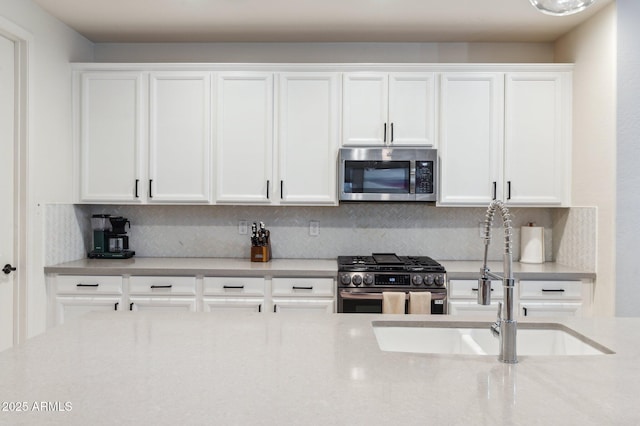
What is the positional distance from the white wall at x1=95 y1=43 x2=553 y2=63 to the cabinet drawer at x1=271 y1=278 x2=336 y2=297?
1.83 meters

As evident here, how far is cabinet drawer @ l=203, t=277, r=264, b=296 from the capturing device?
3.27 m

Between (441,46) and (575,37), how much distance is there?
98 cm

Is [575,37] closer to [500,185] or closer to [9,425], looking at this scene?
[500,185]

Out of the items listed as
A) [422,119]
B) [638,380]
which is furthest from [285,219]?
Answer: [638,380]

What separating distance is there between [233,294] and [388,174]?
1.42 metres

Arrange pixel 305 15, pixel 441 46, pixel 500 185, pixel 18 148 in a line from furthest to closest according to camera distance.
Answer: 1. pixel 441 46
2. pixel 500 185
3. pixel 305 15
4. pixel 18 148

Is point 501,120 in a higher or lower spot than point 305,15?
lower

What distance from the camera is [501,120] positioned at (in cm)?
347

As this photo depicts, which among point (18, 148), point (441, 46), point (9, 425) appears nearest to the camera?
point (9, 425)

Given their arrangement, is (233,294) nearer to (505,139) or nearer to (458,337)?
(458,337)

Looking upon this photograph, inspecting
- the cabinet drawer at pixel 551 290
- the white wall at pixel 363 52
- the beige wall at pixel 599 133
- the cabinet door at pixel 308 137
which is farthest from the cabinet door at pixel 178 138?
the beige wall at pixel 599 133

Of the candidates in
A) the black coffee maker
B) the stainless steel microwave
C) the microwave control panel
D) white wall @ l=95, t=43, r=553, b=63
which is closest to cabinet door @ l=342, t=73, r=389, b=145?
the stainless steel microwave

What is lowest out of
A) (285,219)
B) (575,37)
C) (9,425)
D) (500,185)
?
(9,425)

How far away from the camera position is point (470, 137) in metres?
3.48
